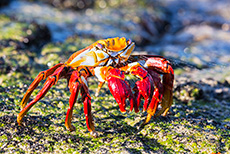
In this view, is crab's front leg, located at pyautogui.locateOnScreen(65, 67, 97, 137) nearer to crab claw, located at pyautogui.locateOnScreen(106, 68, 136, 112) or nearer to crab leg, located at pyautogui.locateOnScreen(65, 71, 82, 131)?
crab leg, located at pyautogui.locateOnScreen(65, 71, 82, 131)

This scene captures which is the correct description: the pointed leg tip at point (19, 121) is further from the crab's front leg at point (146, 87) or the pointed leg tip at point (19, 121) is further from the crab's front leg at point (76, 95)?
the crab's front leg at point (146, 87)

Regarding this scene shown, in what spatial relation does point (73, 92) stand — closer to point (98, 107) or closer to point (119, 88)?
point (119, 88)

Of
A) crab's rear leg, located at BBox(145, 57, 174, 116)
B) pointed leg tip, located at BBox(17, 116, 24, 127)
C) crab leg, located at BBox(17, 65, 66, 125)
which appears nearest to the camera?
crab leg, located at BBox(17, 65, 66, 125)

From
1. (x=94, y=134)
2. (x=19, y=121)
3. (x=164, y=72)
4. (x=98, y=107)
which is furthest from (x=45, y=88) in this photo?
(x=164, y=72)

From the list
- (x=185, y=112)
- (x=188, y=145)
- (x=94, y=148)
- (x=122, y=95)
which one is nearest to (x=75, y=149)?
(x=94, y=148)

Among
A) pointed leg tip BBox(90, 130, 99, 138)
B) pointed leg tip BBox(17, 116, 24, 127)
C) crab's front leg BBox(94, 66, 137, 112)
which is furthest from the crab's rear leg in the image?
pointed leg tip BBox(17, 116, 24, 127)

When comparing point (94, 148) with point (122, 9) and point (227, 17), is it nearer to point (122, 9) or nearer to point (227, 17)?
point (122, 9)

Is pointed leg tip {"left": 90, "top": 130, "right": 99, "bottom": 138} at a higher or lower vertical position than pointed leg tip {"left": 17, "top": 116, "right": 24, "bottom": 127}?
lower
